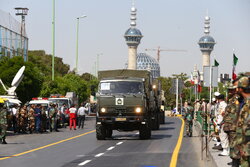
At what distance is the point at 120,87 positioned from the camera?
29000 mm

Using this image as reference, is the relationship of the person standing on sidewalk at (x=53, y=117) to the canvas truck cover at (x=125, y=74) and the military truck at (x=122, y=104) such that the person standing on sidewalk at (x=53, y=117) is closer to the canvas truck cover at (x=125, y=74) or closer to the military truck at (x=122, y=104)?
the canvas truck cover at (x=125, y=74)

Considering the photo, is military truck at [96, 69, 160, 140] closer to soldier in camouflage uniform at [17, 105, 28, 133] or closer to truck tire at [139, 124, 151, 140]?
truck tire at [139, 124, 151, 140]

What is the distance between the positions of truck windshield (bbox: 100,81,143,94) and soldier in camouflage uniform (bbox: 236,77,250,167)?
785 inches

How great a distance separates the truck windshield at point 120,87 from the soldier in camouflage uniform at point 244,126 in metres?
19.9

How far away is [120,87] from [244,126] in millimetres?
20521

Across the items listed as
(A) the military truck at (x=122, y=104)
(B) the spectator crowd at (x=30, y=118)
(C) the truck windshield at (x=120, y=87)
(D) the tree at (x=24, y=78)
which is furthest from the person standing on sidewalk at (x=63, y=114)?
(C) the truck windshield at (x=120, y=87)

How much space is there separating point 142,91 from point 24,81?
2581 centimetres

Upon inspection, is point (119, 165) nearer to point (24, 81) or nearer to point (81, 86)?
point (24, 81)

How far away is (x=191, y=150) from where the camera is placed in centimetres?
2281

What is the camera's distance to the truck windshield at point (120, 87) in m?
28.9

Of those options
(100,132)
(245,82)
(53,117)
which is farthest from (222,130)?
(53,117)

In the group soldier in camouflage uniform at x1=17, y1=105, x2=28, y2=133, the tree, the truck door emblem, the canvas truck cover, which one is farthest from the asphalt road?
the tree

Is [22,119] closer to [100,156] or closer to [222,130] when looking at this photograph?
[100,156]

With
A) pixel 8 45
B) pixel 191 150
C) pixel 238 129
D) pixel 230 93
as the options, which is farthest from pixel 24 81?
pixel 238 129
